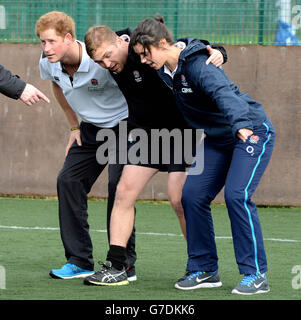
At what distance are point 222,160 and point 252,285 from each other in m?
0.88

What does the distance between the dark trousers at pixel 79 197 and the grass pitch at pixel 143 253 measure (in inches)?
11.4

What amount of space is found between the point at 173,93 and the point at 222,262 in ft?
6.05

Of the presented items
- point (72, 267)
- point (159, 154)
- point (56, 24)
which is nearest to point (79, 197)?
point (72, 267)

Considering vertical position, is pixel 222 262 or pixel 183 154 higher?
pixel 183 154

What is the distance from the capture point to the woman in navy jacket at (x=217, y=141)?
18.8ft

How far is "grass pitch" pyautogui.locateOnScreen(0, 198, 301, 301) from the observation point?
593 cm

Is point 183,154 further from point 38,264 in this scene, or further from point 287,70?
point 287,70

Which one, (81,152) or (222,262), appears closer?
(81,152)

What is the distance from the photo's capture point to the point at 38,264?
281 inches

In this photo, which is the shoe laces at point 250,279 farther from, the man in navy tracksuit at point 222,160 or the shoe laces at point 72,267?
the shoe laces at point 72,267
